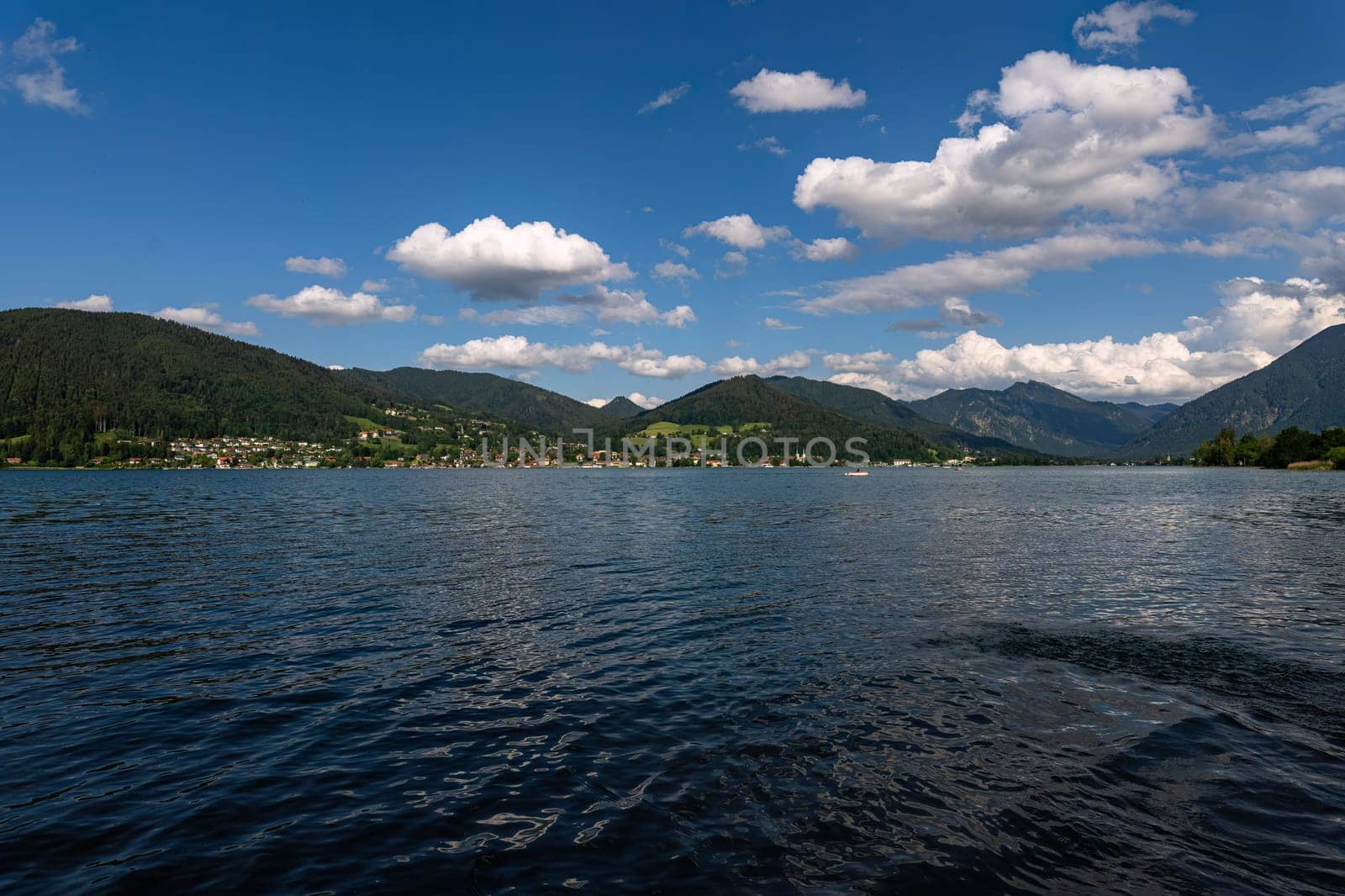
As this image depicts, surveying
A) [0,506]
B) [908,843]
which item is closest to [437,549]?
[908,843]

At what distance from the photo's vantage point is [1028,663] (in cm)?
2211

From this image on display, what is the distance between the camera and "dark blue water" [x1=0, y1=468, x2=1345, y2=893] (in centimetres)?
1102

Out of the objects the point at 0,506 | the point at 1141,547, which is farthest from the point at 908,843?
the point at 0,506

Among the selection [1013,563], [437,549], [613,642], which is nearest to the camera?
[613,642]

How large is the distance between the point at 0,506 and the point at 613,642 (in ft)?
358

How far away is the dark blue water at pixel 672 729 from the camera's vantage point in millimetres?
11023

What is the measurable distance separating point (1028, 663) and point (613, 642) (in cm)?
1446

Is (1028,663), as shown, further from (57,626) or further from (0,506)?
(0,506)

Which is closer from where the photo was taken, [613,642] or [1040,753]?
[1040,753]

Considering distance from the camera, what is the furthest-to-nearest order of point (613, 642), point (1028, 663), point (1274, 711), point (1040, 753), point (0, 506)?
1. point (0, 506)
2. point (613, 642)
3. point (1028, 663)
4. point (1274, 711)
5. point (1040, 753)

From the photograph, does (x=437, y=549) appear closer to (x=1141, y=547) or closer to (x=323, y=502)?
(x=1141, y=547)

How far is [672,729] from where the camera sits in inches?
658

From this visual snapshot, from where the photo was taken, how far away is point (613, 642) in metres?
24.9

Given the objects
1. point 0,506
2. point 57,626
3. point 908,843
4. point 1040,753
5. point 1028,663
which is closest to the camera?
point 908,843
